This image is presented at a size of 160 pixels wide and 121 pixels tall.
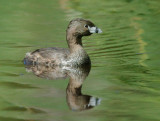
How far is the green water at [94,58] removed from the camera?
9.44 meters

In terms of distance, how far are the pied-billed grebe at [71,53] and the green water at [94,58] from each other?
38 centimetres

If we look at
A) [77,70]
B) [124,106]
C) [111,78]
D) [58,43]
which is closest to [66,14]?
[58,43]

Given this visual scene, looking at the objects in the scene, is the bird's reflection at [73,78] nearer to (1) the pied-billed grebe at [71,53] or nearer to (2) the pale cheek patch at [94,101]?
(2) the pale cheek patch at [94,101]

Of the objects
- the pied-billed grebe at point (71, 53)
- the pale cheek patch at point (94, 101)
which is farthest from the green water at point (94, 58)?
the pied-billed grebe at point (71, 53)

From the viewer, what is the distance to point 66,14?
73.0 feet

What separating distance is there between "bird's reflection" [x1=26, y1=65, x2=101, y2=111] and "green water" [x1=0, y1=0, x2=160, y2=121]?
0.15 metres

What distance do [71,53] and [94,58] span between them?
0.99 metres

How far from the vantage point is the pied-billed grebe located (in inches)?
545

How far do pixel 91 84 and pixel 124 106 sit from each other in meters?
2.06

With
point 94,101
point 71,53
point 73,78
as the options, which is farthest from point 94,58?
point 94,101

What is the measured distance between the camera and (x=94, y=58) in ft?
48.5

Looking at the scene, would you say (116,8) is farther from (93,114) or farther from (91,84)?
(93,114)

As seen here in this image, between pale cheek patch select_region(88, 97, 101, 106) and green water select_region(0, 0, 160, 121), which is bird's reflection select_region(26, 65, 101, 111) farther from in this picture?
green water select_region(0, 0, 160, 121)

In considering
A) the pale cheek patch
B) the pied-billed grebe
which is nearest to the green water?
the pale cheek patch
